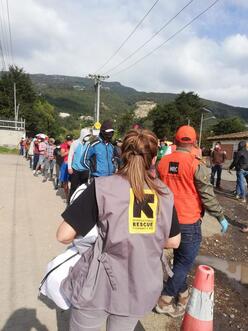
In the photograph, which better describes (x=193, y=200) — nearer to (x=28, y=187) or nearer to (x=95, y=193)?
(x=95, y=193)

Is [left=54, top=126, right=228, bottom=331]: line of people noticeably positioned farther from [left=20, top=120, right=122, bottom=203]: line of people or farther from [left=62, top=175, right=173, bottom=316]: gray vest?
[left=20, top=120, right=122, bottom=203]: line of people

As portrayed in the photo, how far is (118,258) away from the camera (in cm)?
195

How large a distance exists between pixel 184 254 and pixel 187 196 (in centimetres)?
60

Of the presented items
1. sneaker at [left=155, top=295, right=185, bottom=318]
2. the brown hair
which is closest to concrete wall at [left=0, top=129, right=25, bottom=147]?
sneaker at [left=155, top=295, right=185, bottom=318]

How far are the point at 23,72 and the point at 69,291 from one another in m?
68.7

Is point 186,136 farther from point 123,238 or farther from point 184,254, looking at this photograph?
point 123,238

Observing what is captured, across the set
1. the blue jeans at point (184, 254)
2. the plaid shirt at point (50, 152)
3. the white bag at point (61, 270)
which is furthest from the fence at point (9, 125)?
the white bag at point (61, 270)

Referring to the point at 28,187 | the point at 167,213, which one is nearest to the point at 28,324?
the point at 167,213

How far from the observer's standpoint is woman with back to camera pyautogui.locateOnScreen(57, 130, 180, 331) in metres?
1.93

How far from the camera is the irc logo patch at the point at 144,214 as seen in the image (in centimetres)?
195

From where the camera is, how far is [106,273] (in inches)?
76.4

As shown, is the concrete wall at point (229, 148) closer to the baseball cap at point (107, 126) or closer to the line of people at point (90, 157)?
the line of people at point (90, 157)

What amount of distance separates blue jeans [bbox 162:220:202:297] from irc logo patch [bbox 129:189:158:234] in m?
1.73

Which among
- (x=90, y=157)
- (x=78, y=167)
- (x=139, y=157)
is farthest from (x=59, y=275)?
(x=78, y=167)
